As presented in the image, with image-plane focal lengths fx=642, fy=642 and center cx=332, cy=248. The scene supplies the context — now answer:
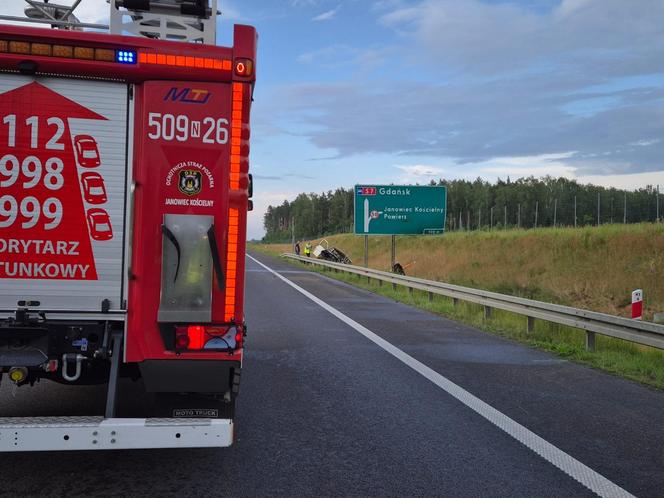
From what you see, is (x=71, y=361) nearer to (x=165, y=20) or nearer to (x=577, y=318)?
(x=165, y=20)

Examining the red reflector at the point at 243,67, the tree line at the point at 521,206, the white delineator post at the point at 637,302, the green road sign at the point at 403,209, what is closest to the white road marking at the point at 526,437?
the red reflector at the point at 243,67

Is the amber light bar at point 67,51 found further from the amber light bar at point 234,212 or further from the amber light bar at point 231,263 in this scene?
the amber light bar at point 231,263

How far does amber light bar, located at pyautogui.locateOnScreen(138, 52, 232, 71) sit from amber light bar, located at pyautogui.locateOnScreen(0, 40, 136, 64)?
9 cm

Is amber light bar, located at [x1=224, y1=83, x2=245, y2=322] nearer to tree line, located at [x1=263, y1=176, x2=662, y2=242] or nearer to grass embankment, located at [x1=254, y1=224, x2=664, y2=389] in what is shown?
grass embankment, located at [x1=254, y1=224, x2=664, y2=389]

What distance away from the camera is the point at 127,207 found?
13.8 feet

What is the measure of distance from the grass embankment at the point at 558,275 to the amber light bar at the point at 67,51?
6666 millimetres

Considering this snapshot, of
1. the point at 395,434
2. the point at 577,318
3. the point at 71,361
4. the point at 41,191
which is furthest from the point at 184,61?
the point at 577,318

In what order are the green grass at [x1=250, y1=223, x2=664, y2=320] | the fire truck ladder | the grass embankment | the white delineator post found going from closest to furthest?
the fire truck ladder
the grass embankment
the white delineator post
the green grass at [x1=250, y1=223, x2=664, y2=320]

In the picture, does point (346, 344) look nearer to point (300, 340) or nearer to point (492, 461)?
point (300, 340)

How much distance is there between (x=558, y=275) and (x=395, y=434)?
1108 inches

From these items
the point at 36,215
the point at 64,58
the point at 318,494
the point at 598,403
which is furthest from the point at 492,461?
the point at 64,58

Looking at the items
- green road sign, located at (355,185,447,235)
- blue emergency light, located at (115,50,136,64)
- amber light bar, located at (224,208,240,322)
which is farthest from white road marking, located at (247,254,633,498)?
green road sign, located at (355,185,447,235)

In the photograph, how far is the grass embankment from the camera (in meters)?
9.89

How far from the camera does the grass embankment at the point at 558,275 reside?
9.89 meters
